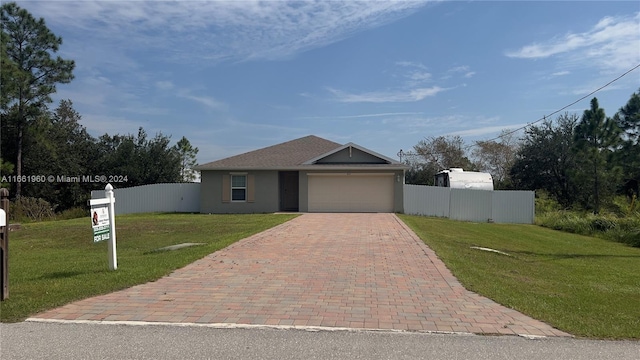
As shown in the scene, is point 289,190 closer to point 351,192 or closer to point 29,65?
point 351,192

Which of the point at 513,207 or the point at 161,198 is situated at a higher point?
the point at 161,198

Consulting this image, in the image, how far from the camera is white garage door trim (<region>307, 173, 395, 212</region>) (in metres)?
22.6

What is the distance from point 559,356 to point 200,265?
19.1ft

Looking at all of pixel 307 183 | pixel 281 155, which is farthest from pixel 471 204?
pixel 281 155

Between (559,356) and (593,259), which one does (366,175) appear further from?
(559,356)

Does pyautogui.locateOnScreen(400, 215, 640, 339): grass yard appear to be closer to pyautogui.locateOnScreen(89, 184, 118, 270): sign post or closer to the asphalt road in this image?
the asphalt road

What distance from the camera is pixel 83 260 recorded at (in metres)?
9.30

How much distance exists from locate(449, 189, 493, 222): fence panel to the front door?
818 cm

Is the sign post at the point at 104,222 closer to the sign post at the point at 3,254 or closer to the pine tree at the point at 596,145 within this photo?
the sign post at the point at 3,254

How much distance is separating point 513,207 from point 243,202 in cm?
1431

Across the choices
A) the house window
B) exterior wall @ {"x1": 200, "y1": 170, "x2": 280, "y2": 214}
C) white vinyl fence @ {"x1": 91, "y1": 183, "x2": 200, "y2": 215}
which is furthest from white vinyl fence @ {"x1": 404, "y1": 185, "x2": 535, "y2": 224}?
white vinyl fence @ {"x1": 91, "y1": 183, "x2": 200, "y2": 215}

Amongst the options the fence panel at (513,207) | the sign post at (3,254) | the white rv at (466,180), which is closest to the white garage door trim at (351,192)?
the white rv at (466,180)

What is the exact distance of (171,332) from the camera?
180 inches

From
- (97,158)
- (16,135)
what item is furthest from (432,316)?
(97,158)
